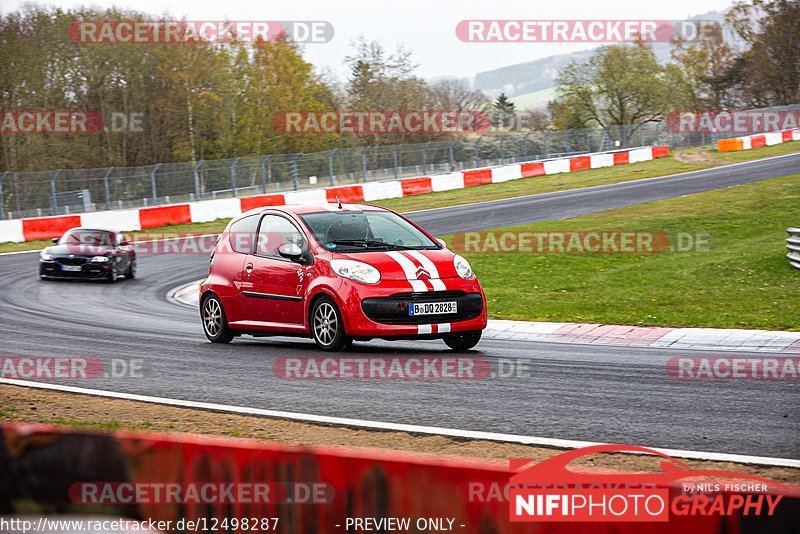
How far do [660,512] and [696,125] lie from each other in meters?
60.3

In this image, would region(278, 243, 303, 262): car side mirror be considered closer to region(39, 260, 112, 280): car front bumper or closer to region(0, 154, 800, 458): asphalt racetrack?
region(0, 154, 800, 458): asphalt racetrack

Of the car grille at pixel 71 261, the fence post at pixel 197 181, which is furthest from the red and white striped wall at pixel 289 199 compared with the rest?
the car grille at pixel 71 261

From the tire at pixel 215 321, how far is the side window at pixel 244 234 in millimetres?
716

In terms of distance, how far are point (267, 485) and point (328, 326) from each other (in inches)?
227

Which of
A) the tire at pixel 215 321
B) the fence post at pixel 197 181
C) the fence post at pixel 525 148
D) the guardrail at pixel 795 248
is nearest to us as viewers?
the tire at pixel 215 321

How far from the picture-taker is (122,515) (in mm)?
3215

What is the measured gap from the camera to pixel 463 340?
30.0 ft

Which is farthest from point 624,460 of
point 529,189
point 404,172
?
point 404,172

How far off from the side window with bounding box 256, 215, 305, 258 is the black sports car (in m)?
9.21

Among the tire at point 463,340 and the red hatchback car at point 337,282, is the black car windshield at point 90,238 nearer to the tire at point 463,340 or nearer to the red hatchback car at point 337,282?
the red hatchback car at point 337,282

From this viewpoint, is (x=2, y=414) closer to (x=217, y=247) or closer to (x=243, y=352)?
(x=243, y=352)

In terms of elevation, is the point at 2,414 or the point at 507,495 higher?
the point at 507,495

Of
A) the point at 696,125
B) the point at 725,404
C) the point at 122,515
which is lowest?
the point at 725,404

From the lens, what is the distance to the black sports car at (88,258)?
17.9 m
